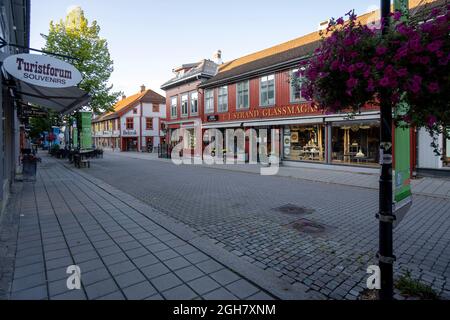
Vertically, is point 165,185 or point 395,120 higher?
point 395,120

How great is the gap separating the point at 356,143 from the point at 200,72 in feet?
47.9

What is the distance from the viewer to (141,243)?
4316mm

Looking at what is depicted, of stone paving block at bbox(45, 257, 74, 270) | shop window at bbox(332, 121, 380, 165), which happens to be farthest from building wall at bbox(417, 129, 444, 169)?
stone paving block at bbox(45, 257, 74, 270)

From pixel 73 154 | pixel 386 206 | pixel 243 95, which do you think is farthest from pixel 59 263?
pixel 73 154

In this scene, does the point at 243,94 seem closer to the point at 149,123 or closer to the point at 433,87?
the point at 433,87

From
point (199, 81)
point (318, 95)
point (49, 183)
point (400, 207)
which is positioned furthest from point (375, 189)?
point (199, 81)

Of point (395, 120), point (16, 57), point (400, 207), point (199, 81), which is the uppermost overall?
point (199, 81)

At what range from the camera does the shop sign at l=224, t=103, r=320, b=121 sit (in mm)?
15164

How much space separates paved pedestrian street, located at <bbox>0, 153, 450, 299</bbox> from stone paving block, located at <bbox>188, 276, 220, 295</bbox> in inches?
0.4

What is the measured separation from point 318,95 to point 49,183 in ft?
36.2

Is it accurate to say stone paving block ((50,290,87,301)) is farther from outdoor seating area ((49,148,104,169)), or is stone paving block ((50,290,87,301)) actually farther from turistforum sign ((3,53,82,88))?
outdoor seating area ((49,148,104,169))

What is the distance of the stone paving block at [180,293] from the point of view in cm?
282

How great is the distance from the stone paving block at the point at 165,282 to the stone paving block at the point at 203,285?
178 mm

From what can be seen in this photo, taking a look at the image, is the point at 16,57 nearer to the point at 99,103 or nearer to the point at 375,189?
the point at 375,189
